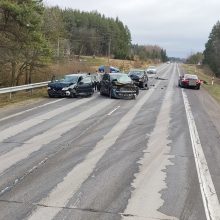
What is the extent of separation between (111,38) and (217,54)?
6302 cm

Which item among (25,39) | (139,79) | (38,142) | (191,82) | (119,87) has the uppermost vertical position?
(25,39)

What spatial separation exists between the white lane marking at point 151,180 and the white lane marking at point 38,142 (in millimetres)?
2725

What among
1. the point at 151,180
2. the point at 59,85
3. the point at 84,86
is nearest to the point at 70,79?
the point at 84,86

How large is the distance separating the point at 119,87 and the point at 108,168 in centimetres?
1995

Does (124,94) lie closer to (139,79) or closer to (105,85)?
(105,85)

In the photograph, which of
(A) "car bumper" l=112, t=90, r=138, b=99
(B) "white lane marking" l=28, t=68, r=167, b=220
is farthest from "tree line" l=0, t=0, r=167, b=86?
(B) "white lane marking" l=28, t=68, r=167, b=220

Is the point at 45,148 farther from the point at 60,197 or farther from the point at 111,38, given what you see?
the point at 111,38

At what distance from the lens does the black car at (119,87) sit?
29.8 meters

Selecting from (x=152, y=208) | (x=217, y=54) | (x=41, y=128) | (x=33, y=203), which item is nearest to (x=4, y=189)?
(x=33, y=203)

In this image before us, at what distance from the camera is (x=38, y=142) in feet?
43.4

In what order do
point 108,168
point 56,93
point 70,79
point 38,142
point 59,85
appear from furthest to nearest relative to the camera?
point 70,79 → point 59,85 → point 56,93 → point 38,142 → point 108,168

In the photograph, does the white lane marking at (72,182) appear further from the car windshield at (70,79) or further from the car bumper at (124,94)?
the car windshield at (70,79)

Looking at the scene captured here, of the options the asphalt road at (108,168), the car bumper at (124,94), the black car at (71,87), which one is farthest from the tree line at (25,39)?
the asphalt road at (108,168)

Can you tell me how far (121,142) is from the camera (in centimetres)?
1368
